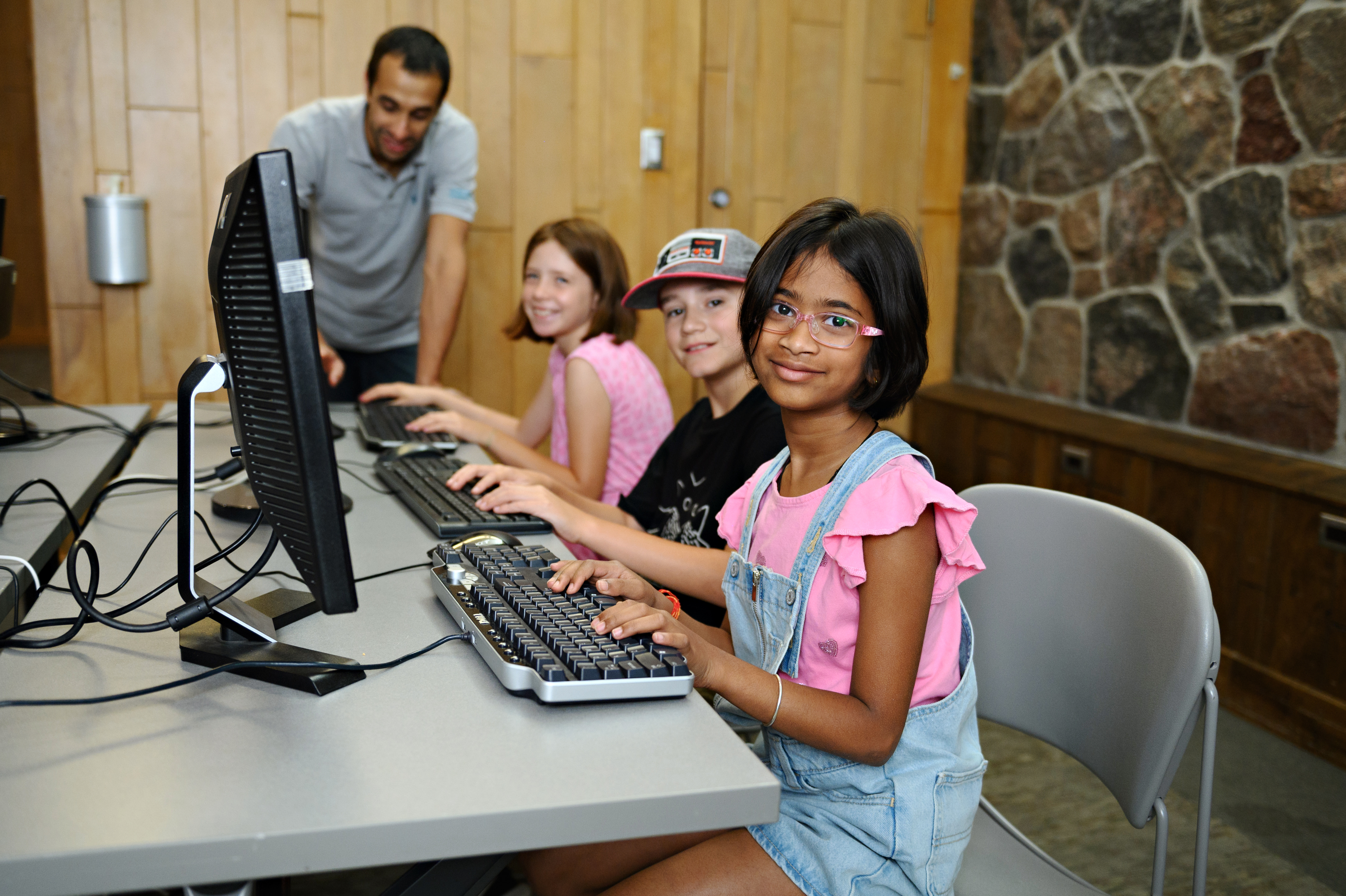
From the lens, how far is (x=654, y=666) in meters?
0.81

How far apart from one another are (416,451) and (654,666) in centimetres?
109

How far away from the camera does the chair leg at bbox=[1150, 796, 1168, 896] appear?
0.99m

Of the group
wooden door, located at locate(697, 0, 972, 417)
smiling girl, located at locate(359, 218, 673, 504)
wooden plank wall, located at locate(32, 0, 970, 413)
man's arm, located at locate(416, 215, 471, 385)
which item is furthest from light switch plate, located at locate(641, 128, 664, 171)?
smiling girl, located at locate(359, 218, 673, 504)

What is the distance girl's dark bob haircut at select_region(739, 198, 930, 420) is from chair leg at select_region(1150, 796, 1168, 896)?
458 millimetres

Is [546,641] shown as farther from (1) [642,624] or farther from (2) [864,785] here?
(2) [864,785]

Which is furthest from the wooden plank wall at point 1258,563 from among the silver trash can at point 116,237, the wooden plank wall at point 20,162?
the wooden plank wall at point 20,162

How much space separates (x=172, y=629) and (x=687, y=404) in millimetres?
2963

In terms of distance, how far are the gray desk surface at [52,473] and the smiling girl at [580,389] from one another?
1.65 feet

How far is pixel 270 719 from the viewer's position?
78cm

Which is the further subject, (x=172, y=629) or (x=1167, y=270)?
(x=1167, y=270)

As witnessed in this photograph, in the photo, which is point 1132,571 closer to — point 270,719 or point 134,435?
point 270,719

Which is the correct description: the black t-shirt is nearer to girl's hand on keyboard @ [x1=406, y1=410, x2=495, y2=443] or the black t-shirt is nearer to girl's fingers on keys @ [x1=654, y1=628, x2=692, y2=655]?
girl's hand on keyboard @ [x1=406, y1=410, x2=495, y2=443]

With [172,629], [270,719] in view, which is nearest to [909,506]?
[270,719]

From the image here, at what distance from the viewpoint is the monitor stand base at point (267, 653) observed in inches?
32.8
